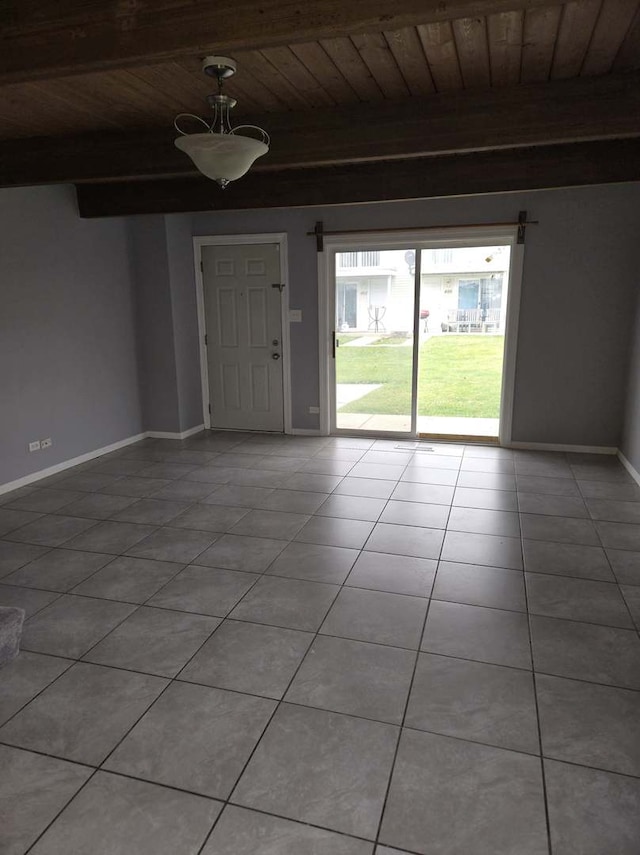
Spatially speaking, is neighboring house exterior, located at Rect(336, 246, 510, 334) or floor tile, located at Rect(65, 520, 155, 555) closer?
floor tile, located at Rect(65, 520, 155, 555)

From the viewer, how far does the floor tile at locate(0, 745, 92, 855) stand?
1.52 meters

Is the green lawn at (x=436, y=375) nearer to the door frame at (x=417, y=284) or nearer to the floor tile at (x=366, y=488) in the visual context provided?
the door frame at (x=417, y=284)

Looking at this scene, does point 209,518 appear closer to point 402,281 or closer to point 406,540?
point 406,540

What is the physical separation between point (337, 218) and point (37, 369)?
3.12 m

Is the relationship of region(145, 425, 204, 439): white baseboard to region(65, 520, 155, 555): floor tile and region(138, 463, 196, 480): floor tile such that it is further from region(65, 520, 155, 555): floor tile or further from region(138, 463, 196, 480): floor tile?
region(65, 520, 155, 555): floor tile

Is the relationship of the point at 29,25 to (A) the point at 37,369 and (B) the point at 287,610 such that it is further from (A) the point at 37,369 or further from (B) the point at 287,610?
(A) the point at 37,369

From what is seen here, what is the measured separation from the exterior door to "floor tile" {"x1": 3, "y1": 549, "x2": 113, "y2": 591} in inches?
125

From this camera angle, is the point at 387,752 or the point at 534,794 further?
the point at 387,752

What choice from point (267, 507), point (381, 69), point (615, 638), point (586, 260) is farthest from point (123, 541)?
point (586, 260)

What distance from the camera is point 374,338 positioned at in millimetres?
5746

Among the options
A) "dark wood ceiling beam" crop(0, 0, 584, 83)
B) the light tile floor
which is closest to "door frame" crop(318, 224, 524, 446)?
the light tile floor

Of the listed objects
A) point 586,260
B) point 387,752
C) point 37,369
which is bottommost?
point 387,752

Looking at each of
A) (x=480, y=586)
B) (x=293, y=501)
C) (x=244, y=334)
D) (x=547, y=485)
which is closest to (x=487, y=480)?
(x=547, y=485)

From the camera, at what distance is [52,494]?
4270 mm
